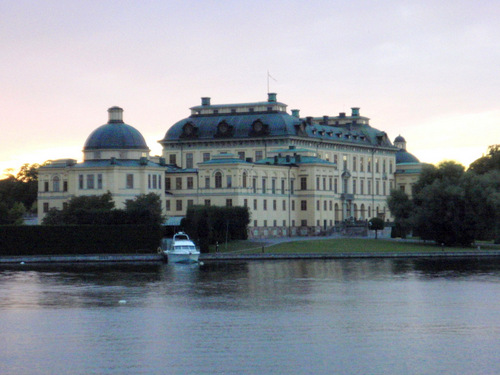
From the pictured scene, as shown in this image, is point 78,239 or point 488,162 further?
point 488,162

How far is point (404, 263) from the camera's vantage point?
374ft

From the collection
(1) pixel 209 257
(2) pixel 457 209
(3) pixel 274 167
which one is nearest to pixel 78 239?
(1) pixel 209 257

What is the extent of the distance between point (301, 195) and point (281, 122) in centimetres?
1016

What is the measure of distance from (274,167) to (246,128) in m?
11.7

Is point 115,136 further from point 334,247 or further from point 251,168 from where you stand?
point 334,247

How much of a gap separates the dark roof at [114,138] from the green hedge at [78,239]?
728 inches

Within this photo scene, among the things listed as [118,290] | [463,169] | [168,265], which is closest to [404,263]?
[168,265]

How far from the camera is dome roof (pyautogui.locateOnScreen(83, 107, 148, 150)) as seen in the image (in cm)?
13600

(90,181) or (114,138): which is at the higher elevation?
(114,138)

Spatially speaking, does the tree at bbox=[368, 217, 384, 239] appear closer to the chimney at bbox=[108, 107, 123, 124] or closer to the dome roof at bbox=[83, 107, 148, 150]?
the dome roof at bbox=[83, 107, 148, 150]

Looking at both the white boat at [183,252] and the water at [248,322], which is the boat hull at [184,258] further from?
the water at [248,322]

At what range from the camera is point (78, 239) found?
4648 inches

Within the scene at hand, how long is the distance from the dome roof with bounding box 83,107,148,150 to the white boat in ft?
74.9

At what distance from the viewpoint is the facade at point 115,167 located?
135 metres
